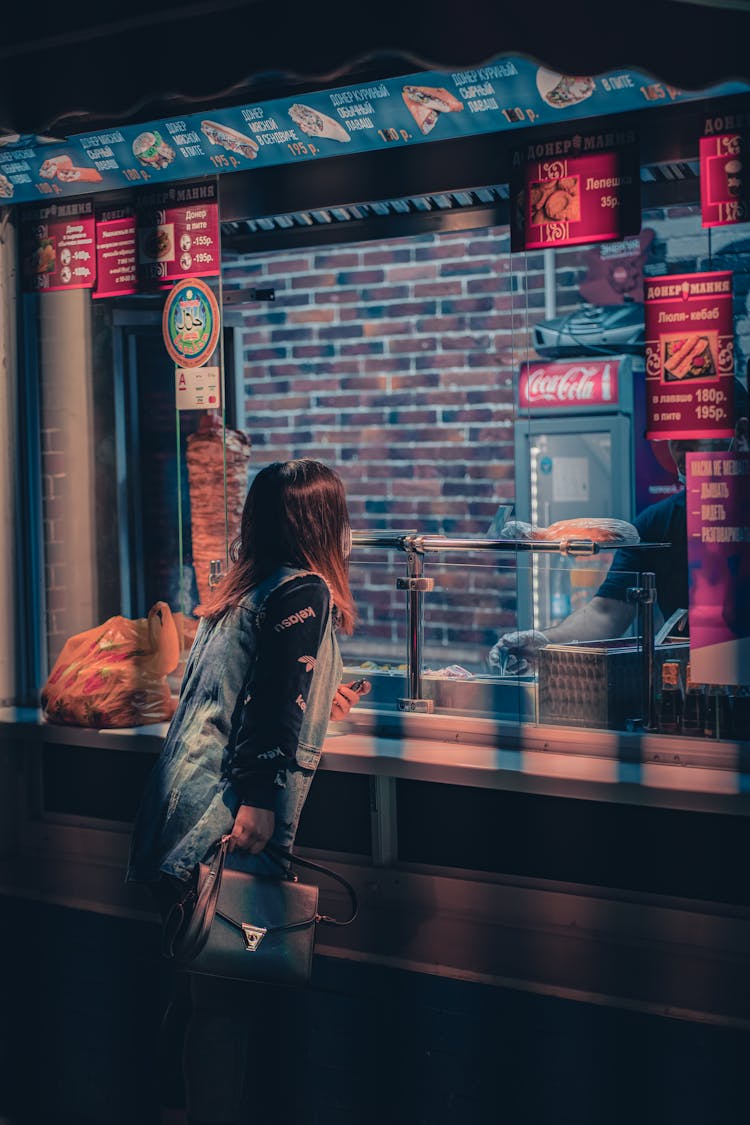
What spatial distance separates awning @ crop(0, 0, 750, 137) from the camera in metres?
3.43

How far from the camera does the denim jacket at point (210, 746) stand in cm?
332

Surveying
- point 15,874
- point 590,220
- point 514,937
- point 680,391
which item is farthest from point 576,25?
point 15,874

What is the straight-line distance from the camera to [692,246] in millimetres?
3951

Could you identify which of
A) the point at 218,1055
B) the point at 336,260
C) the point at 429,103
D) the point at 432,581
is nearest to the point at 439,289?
the point at 336,260

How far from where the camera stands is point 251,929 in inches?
129

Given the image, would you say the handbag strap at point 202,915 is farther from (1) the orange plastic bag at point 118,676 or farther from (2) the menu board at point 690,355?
(2) the menu board at point 690,355

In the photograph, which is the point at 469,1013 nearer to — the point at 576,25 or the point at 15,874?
the point at 15,874

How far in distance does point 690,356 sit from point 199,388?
1785 millimetres

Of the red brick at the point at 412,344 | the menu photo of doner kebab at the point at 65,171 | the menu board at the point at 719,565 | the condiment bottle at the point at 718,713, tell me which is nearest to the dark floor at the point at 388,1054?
the condiment bottle at the point at 718,713

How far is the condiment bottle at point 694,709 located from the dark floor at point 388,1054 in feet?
2.64

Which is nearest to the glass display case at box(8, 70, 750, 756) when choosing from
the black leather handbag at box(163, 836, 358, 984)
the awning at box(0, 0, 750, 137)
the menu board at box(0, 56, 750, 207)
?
the menu board at box(0, 56, 750, 207)

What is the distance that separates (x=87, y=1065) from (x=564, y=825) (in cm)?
155

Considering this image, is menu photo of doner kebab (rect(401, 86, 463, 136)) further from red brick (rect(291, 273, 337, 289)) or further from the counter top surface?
the counter top surface

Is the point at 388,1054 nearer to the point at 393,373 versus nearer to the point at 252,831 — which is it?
the point at 252,831
